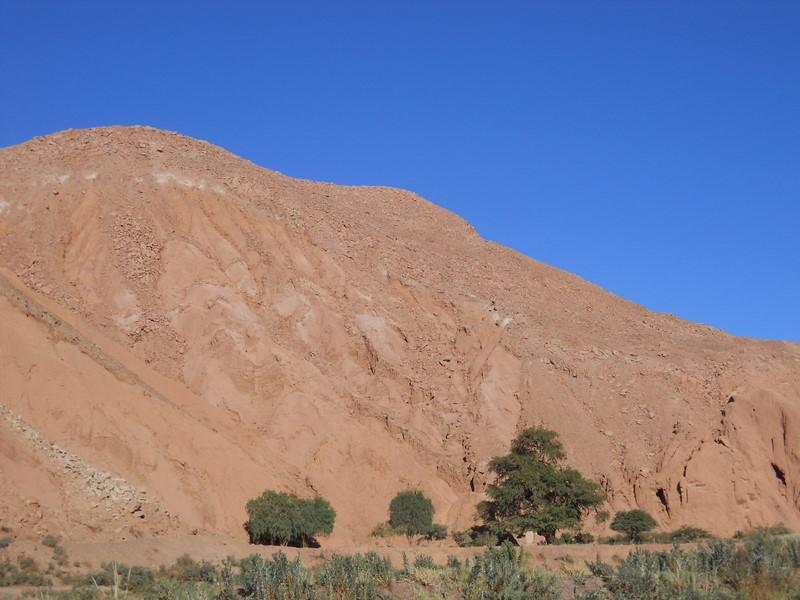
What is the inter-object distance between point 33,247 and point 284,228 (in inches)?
521

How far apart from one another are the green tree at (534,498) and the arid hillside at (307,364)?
12.1 ft

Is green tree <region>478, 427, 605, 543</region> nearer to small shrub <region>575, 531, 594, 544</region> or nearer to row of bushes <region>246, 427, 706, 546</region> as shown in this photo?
row of bushes <region>246, 427, 706, 546</region>

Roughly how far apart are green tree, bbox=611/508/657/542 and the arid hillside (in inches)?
104

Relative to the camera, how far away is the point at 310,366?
1877 inches

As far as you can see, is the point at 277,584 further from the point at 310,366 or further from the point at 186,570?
the point at 310,366

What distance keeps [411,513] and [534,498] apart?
211 inches

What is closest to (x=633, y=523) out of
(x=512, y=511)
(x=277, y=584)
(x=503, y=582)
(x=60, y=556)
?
(x=512, y=511)

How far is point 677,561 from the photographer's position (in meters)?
14.8

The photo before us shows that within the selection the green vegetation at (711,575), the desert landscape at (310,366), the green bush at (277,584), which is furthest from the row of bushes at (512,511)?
the green bush at (277,584)

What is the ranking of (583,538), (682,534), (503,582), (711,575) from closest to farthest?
1. (503,582)
2. (711,575)
3. (583,538)
4. (682,534)

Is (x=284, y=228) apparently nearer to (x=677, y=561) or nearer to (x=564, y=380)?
(x=564, y=380)

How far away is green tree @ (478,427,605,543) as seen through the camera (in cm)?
3794

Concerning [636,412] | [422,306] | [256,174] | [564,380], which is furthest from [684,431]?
[256,174]

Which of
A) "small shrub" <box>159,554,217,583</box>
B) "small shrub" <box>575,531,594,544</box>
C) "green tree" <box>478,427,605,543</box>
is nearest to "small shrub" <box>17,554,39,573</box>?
"small shrub" <box>159,554,217,583</box>
